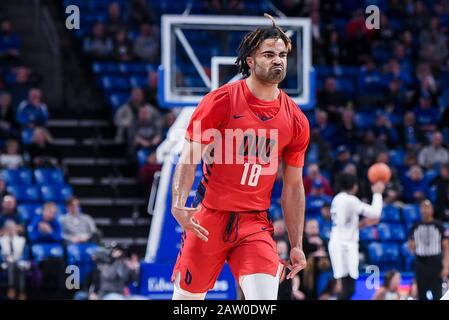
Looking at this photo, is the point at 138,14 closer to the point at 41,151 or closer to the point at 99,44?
the point at 99,44

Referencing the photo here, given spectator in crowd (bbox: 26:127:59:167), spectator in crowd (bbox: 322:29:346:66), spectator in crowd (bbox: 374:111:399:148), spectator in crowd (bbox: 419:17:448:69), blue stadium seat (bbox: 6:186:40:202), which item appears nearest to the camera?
blue stadium seat (bbox: 6:186:40:202)

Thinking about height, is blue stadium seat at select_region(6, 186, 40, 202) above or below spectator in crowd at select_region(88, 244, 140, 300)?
above

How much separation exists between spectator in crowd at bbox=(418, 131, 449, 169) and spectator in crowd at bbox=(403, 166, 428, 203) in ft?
1.41

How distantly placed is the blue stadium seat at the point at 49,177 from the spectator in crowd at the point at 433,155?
5504 millimetres

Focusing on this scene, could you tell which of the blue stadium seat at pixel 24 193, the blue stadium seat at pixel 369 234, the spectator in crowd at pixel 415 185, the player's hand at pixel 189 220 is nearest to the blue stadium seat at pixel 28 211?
the blue stadium seat at pixel 24 193

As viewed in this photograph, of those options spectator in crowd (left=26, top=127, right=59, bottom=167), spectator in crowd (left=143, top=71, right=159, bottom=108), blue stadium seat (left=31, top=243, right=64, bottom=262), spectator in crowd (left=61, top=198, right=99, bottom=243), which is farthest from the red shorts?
spectator in crowd (left=143, top=71, right=159, bottom=108)

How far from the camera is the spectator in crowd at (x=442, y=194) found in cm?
1570

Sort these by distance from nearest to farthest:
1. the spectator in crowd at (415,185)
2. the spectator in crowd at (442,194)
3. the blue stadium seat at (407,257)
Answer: the blue stadium seat at (407,257), the spectator in crowd at (442,194), the spectator in crowd at (415,185)

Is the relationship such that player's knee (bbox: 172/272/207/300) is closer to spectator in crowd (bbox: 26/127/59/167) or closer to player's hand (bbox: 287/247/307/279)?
player's hand (bbox: 287/247/307/279)

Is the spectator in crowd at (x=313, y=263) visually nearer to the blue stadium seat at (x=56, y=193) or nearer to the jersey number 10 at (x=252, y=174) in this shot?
the blue stadium seat at (x=56, y=193)

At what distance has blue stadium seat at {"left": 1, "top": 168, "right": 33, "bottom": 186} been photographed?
15.0 meters

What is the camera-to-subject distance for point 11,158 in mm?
15109
